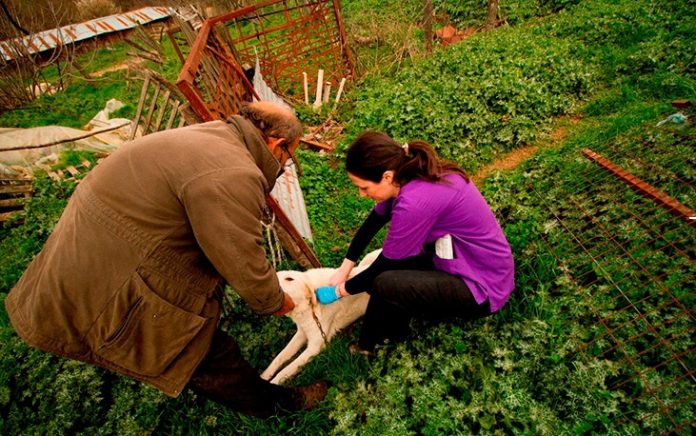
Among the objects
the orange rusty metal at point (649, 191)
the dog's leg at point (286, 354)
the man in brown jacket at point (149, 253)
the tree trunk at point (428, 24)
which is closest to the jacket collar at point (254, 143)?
the man in brown jacket at point (149, 253)

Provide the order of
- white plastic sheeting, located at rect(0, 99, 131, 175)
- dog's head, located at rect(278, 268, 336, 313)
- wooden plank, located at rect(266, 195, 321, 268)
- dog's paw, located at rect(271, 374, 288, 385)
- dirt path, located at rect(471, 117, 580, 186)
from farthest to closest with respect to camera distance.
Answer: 1. white plastic sheeting, located at rect(0, 99, 131, 175)
2. dirt path, located at rect(471, 117, 580, 186)
3. wooden plank, located at rect(266, 195, 321, 268)
4. dog's paw, located at rect(271, 374, 288, 385)
5. dog's head, located at rect(278, 268, 336, 313)

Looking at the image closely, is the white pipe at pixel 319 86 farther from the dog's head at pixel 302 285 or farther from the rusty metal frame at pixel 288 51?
the dog's head at pixel 302 285

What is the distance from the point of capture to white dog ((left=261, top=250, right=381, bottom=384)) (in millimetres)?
2570

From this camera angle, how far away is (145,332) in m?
1.64

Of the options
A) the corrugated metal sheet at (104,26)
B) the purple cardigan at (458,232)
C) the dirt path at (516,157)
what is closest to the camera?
the purple cardigan at (458,232)

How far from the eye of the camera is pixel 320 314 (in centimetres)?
269

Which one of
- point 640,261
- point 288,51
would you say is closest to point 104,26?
point 288,51

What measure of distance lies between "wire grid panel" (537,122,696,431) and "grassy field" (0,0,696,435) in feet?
0.04

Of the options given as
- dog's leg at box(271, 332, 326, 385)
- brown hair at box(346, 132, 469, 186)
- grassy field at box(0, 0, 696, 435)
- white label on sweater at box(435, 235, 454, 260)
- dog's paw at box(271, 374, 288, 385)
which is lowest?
dog's paw at box(271, 374, 288, 385)

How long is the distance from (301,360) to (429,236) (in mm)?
1505

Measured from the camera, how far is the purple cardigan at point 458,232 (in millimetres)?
1989

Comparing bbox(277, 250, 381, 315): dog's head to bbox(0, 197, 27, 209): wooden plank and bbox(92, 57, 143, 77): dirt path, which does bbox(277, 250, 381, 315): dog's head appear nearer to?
bbox(0, 197, 27, 209): wooden plank

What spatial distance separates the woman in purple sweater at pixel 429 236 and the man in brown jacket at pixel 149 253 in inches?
30.5

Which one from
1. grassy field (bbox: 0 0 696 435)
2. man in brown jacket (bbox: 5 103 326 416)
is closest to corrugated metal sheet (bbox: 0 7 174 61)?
grassy field (bbox: 0 0 696 435)
